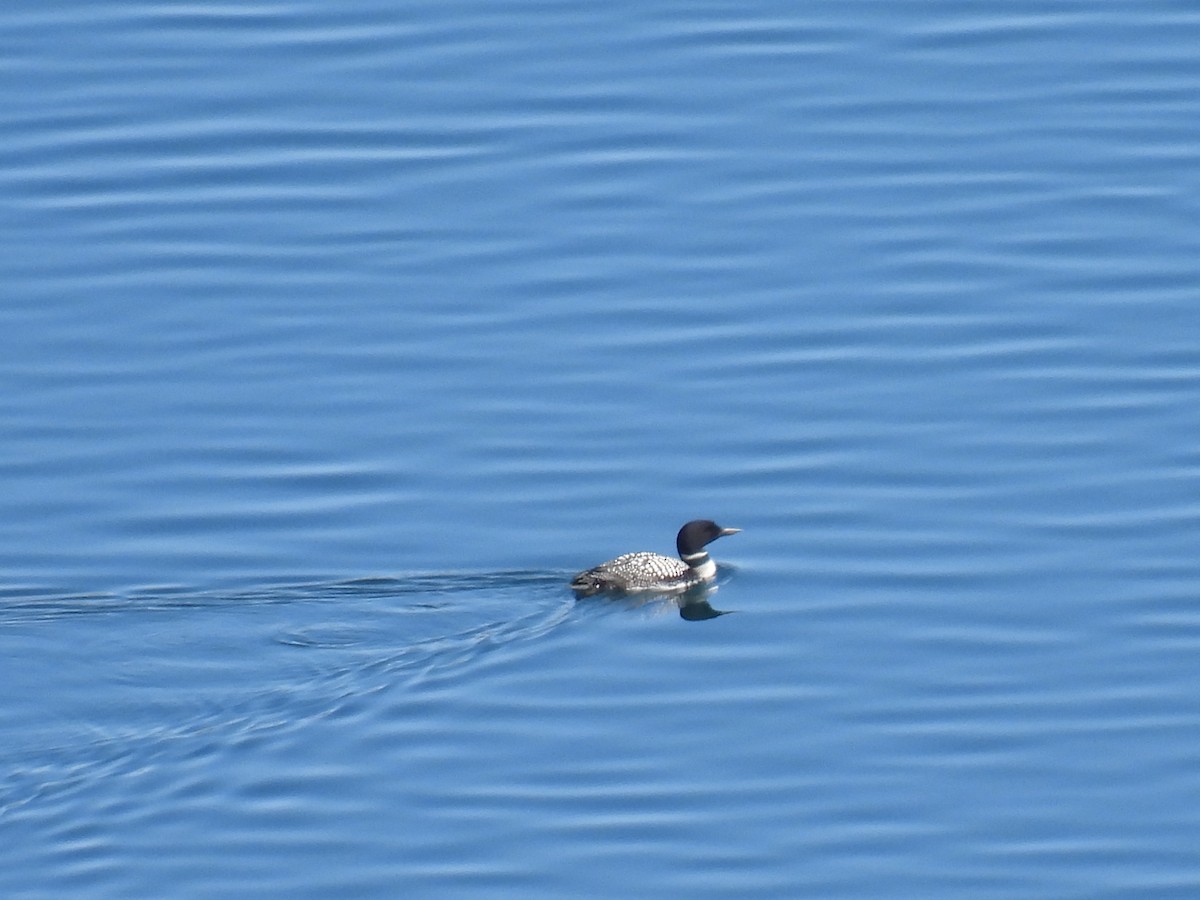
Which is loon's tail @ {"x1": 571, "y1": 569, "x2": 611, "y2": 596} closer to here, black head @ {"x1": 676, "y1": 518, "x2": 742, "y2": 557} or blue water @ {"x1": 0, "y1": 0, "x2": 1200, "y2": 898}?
blue water @ {"x1": 0, "y1": 0, "x2": 1200, "y2": 898}

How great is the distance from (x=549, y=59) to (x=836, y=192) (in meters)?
3.70

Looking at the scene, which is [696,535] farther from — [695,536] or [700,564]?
[700,564]

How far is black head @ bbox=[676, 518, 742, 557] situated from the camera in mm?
19047

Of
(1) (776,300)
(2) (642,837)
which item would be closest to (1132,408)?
(1) (776,300)

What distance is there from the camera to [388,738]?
53.9 ft

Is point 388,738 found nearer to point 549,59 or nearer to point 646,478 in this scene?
point 646,478

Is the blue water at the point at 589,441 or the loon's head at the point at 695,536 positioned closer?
the blue water at the point at 589,441

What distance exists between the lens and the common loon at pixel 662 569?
18.5 meters

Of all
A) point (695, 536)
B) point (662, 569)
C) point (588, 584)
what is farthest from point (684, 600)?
point (588, 584)

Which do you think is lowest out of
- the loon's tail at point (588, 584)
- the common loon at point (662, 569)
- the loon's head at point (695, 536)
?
the loon's tail at point (588, 584)

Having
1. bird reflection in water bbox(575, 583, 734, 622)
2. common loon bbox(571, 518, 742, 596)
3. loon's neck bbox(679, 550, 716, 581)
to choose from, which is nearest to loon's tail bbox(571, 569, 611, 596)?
common loon bbox(571, 518, 742, 596)

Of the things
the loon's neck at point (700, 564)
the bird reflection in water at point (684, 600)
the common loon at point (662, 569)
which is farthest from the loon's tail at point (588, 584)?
the loon's neck at point (700, 564)

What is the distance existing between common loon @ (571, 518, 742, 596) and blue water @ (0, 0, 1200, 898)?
0.20 metres

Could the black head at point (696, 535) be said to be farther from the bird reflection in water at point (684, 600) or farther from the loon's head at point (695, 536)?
the bird reflection in water at point (684, 600)
